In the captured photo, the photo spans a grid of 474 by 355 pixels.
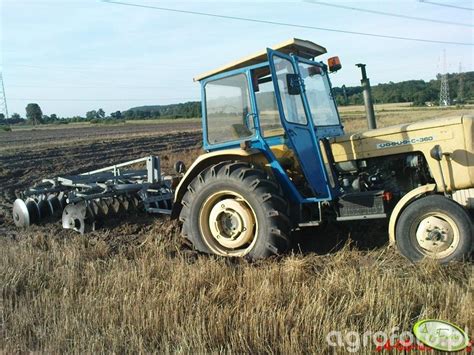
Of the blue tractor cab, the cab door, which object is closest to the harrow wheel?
the blue tractor cab

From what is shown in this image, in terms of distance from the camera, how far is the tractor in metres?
5.09

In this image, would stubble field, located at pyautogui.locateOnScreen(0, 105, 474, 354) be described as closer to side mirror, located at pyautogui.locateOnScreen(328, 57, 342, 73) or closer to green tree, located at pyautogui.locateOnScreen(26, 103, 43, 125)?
side mirror, located at pyautogui.locateOnScreen(328, 57, 342, 73)

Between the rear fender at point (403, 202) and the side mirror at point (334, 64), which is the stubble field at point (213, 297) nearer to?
the rear fender at point (403, 202)

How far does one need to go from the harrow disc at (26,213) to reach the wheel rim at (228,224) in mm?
3501

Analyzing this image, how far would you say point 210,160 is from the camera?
593 centimetres

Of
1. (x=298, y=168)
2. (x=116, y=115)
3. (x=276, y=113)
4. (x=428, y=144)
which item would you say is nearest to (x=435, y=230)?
(x=428, y=144)

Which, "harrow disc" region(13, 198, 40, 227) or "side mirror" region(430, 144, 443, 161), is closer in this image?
"side mirror" region(430, 144, 443, 161)

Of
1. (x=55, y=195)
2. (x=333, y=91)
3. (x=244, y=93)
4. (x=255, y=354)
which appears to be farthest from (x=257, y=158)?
(x=55, y=195)

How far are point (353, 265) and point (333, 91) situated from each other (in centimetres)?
262

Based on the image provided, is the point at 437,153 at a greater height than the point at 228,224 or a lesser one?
greater

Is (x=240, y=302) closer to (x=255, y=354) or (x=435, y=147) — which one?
(x=255, y=354)

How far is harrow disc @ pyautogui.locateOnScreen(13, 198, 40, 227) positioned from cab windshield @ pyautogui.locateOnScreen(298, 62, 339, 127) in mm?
4739

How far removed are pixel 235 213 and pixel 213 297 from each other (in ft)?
Result: 5.58

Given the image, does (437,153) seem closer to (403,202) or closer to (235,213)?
(403,202)
